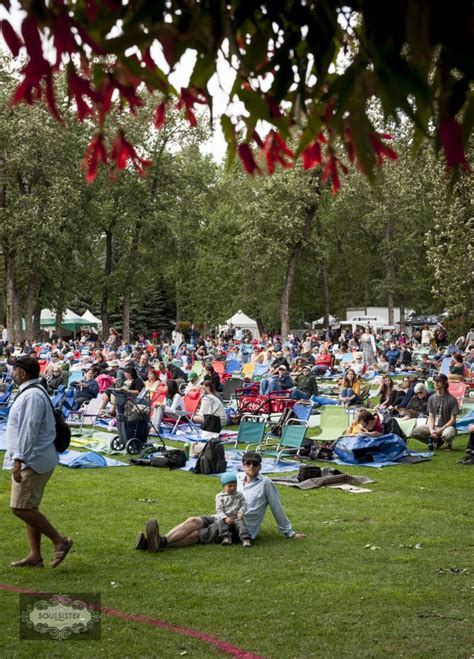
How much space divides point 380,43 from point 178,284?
63489mm

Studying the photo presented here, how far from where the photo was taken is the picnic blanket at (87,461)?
14945 millimetres

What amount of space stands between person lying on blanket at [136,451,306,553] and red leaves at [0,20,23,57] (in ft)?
20.9

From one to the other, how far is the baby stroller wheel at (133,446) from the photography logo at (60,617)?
351 inches

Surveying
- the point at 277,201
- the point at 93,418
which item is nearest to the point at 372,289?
the point at 277,201

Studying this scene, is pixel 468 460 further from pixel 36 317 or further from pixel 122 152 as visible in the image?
pixel 36 317

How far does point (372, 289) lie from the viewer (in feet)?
239

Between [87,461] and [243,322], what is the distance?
52859 millimetres

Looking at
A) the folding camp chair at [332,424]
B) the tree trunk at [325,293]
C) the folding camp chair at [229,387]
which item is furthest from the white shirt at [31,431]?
the tree trunk at [325,293]

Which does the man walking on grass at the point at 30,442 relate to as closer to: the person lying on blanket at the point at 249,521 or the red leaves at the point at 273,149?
the person lying on blanket at the point at 249,521

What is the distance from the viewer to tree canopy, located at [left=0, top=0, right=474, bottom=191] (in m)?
3.18

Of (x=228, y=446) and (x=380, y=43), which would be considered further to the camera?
(x=228, y=446)

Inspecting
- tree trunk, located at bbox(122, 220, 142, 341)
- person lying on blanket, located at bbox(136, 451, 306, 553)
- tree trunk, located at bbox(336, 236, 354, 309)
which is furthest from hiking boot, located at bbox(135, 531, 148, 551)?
tree trunk, located at bbox(336, 236, 354, 309)

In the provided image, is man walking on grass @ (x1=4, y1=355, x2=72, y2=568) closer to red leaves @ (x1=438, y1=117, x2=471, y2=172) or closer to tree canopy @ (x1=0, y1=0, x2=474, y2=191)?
tree canopy @ (x1=0, y1=0, x2=474, y2=191)

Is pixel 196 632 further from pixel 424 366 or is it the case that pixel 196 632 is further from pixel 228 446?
pixel 424 366
